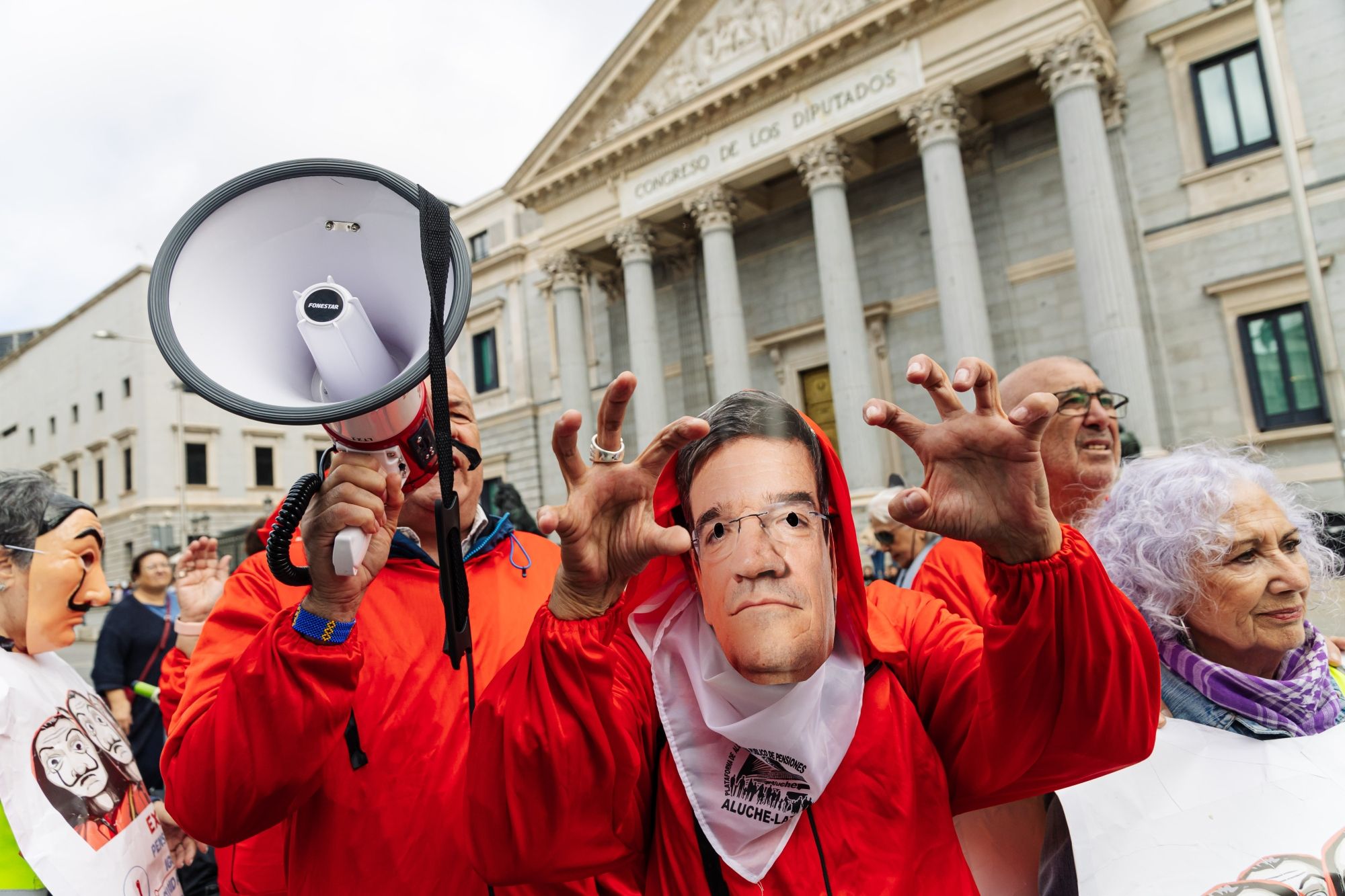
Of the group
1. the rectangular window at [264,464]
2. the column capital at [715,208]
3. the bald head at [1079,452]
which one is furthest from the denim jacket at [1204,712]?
the rectangular window at [264,464]

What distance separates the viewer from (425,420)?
60.4 inches

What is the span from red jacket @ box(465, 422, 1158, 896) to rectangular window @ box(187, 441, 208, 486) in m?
39.6

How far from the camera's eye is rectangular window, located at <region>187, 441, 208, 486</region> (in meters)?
35.4

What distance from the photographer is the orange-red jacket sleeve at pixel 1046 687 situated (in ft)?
4.33

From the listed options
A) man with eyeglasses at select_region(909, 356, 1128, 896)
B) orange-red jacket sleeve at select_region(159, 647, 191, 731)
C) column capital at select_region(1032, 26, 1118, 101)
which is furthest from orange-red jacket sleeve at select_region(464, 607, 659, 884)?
column capital at select_region(1032, 26, 1118, 101)

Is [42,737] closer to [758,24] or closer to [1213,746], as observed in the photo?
[1213,746]

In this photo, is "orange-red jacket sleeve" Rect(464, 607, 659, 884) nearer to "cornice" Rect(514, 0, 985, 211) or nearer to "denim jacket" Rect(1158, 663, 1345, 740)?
"denim jacket" Rect(1158, 663, 1345, 740)

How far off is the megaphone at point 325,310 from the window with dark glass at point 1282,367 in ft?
51.2

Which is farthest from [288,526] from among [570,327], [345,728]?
[570,327]

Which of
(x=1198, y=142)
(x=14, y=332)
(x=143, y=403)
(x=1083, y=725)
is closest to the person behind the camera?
(x=1083, y=725)

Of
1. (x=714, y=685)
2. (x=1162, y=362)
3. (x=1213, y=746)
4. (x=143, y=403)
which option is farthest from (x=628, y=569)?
(x=143, y=403)

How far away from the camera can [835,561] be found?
1.48 m

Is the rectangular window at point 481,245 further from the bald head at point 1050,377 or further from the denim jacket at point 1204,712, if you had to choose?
the denim jacket at point 1204,712

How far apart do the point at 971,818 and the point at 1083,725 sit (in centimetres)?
57
